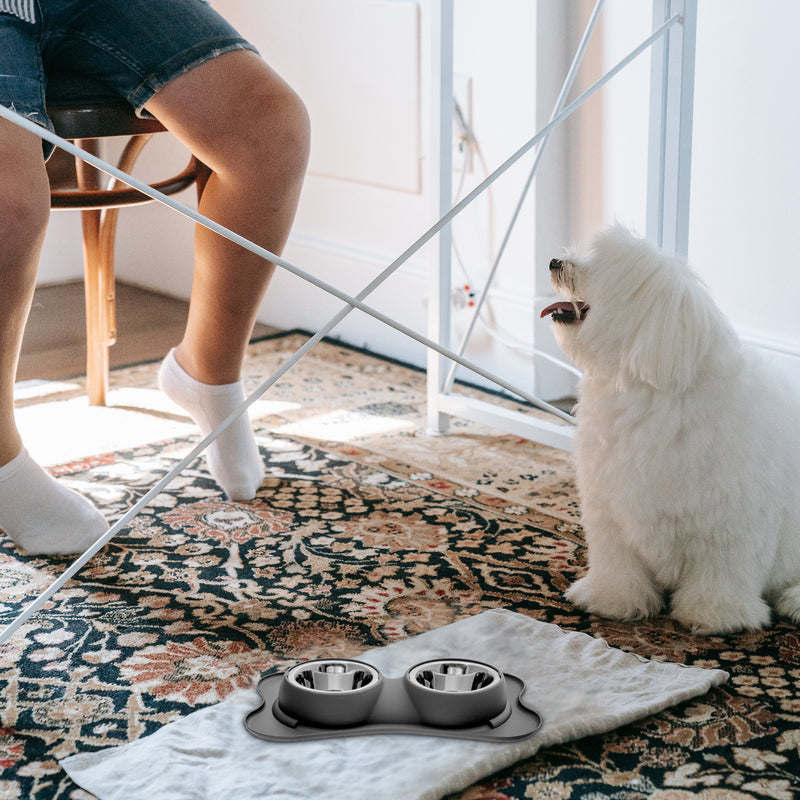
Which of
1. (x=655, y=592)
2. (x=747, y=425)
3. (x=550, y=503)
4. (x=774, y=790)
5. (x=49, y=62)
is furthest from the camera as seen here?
(x=550, y=503)

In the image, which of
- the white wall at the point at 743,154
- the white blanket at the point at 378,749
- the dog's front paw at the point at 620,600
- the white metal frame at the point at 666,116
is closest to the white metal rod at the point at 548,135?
the white metal frame at the point at 666,116

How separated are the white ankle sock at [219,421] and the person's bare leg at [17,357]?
230 mm

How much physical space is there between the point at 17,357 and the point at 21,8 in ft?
1.43

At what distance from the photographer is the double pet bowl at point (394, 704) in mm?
1059

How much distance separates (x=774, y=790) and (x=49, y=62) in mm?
1260

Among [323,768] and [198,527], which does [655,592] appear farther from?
[198,527]

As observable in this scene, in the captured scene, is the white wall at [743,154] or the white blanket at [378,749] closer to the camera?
the white blanket at [378,749]

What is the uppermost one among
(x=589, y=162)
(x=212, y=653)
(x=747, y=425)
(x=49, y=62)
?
(x=49, y=62)

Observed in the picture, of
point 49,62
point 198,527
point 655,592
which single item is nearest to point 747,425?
point 655,592

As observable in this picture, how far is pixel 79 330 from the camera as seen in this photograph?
2822 mm

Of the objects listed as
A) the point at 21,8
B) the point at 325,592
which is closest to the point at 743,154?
the point at 325,592

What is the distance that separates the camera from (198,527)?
163 centimetres

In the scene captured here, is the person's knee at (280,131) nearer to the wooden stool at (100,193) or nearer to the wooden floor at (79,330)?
the wooden stool at (100,193)

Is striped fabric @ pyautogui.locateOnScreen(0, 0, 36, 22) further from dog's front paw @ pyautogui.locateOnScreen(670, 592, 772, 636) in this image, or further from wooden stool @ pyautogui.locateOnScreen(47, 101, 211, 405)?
dog's front paw @ pyautogui.locateOnScreen(670, 592, 772, 636)
